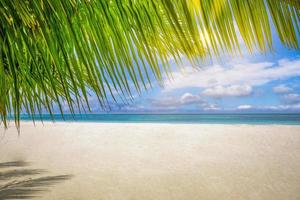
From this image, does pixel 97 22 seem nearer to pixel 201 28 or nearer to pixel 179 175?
pixel 201 28

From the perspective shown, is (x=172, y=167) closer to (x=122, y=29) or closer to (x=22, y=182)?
(x=22, y=182)

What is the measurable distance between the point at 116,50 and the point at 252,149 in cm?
799

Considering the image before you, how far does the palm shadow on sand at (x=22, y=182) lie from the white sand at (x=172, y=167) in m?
0.18

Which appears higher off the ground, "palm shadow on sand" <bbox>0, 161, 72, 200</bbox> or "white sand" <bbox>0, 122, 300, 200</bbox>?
"palm shadow on sand" <bbox>0, 161, 72, 200</bbox>

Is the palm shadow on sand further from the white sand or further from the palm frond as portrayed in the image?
the palm frond

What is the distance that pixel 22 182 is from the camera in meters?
4.12

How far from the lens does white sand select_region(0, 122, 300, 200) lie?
13.1ft

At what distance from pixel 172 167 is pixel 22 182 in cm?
290

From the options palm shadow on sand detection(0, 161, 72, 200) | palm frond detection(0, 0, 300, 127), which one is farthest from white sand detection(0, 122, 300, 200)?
palm frond detection(0, 0, 300, 127)

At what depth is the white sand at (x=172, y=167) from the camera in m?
3.99

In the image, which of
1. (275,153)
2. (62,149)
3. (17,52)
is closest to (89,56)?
(17,52)

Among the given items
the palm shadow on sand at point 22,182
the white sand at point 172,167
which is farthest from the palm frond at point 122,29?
the palm shadow on sand at point 22,182

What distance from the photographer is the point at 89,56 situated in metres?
0.41

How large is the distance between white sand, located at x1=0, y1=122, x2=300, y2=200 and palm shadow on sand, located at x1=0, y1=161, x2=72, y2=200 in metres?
0.18
